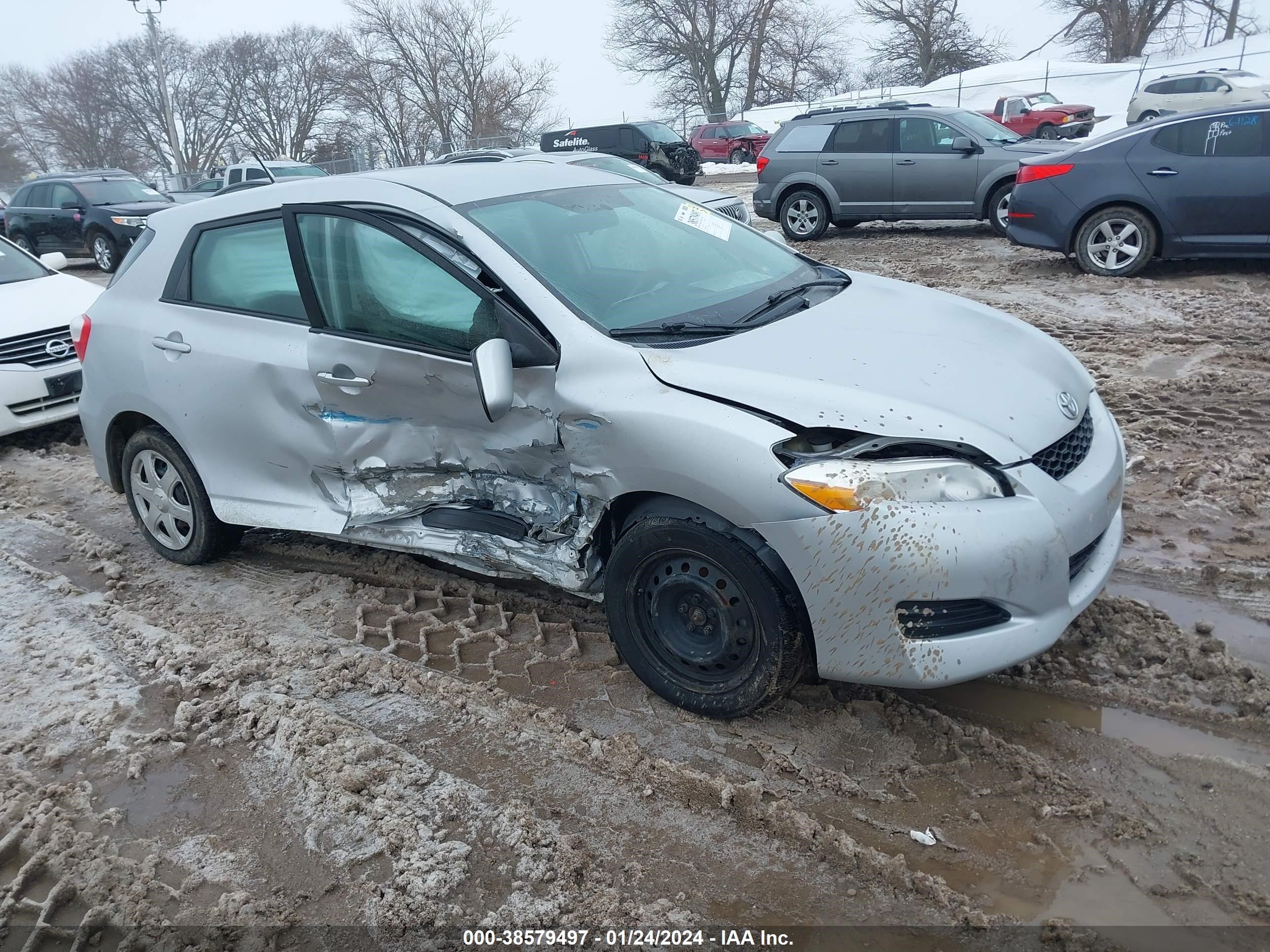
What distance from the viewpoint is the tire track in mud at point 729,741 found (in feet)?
8.43

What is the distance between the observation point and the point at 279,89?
55500mm

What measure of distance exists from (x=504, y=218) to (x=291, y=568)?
2.17 metres

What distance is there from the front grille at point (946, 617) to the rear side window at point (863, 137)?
36.9 ft

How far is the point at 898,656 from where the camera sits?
2.75 meters

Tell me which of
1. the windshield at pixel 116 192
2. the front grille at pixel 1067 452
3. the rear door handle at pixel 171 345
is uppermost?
the windshield at pixel 116 192

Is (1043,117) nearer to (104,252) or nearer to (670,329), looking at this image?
(104,252)

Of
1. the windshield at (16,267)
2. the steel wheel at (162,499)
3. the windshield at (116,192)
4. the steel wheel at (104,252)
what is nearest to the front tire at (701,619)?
the steel wheel at (162,499)

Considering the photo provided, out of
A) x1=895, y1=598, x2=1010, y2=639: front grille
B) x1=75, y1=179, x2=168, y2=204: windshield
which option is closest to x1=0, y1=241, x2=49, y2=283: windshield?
x1=895, y1=598, x2=1010, y2=639: front grille

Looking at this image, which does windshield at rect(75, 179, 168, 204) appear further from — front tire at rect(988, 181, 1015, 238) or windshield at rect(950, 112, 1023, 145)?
front tire at rect(988, 181, 1015, 238)

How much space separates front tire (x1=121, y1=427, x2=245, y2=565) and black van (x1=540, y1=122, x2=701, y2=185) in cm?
A: 2066

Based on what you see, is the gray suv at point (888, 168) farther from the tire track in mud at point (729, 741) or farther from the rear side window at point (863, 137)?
the tire track in mud at point (729, 741)

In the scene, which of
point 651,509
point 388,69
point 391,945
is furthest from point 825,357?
point 388,69

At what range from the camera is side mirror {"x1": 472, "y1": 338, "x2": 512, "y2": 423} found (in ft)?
10.1

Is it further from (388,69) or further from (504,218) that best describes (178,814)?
(388,69)
